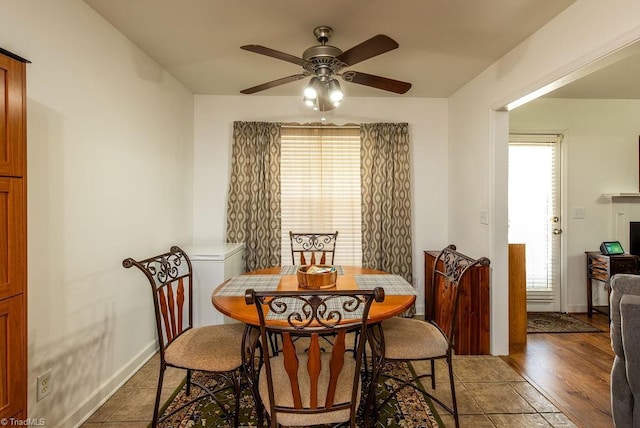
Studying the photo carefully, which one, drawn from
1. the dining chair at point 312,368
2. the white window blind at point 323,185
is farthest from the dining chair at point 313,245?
the dining chair at point 312,368

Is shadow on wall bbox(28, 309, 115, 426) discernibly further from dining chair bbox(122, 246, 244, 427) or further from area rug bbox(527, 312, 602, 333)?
area rug bbox(527, 312, 602, 333)

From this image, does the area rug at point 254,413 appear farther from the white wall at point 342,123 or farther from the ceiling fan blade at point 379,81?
the ceiling fan blade at point 379,81

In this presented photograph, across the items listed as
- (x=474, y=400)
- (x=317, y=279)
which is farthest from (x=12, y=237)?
(x=474, y=400)

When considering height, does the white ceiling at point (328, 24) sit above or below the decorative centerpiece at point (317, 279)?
above

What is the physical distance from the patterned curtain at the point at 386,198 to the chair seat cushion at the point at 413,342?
1609mm

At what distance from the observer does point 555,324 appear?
359 cm

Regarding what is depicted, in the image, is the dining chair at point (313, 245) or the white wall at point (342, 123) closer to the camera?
the dining chair at point (313, 245)

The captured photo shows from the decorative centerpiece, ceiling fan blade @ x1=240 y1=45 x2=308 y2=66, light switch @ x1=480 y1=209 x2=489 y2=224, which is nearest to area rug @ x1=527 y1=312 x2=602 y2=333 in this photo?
light switch @ x1=480 y1=209 x2=489 y2=224

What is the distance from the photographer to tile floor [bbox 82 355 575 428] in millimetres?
1995

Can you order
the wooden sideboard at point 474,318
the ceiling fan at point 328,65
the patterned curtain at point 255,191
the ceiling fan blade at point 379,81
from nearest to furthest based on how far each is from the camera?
the ceiling fan at point 328,65, the ceiling fan blade at point 379,81, the wooden sideboard at point 474,318, the patterned curtain at point 255,191

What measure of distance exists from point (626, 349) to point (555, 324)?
246 cm

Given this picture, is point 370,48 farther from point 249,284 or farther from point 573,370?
point 573,370

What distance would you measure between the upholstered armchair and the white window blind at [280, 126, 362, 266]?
243 centimetres

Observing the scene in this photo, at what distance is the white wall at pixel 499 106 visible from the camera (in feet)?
6.09
